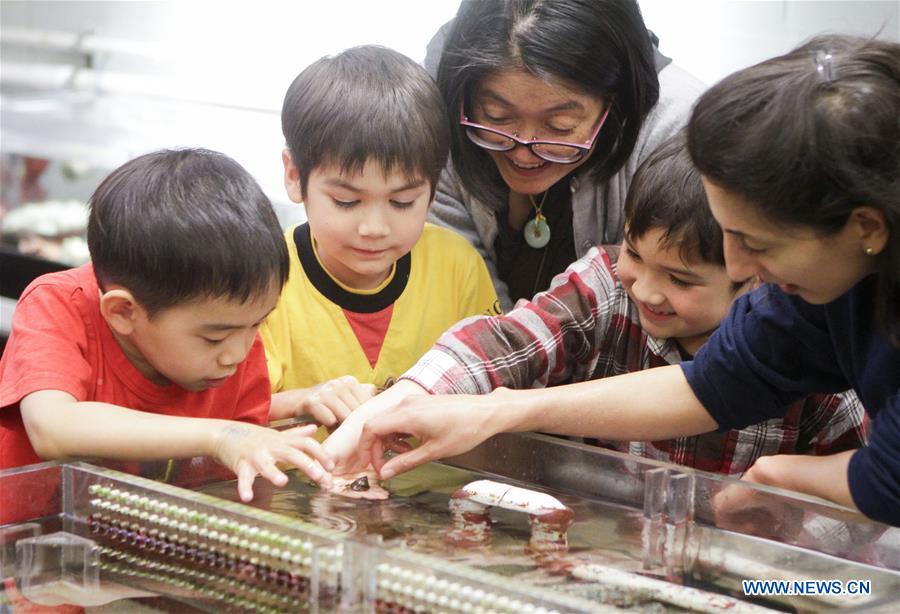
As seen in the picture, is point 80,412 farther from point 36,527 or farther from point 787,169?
point 787,169

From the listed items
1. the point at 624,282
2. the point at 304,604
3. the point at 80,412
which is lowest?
the point at 304,604

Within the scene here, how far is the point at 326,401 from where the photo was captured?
5.95 feet

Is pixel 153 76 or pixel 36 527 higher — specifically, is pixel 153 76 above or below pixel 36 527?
above

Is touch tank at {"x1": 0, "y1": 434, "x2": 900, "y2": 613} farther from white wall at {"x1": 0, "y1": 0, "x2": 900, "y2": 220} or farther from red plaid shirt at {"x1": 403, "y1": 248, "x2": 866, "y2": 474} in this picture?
white wall at {"x1": 0, "y1": 0, "x2": 900, "y2": 220}

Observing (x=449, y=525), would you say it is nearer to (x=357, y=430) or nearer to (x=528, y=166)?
(x=357, y=430)

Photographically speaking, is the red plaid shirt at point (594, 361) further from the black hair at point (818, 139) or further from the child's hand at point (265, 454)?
the black hair at point (818, 139)

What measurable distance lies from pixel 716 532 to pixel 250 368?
746 mm

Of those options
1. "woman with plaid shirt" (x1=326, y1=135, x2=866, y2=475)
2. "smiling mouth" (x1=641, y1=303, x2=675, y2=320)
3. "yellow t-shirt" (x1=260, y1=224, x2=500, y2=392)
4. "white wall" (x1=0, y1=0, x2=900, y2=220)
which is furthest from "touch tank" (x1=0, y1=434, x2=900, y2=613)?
"white wall" (x1=0, y1=0, x2=900, y2=220)

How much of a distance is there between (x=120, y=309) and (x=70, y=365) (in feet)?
0.33

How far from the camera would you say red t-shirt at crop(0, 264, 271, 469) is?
5.13ft

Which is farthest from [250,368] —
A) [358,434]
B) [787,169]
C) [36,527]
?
[787,169]

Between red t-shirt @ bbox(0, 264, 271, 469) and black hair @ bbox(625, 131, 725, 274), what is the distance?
685 millimetres

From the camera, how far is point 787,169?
1.24 meters

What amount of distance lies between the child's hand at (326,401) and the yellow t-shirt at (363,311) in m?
0.10
